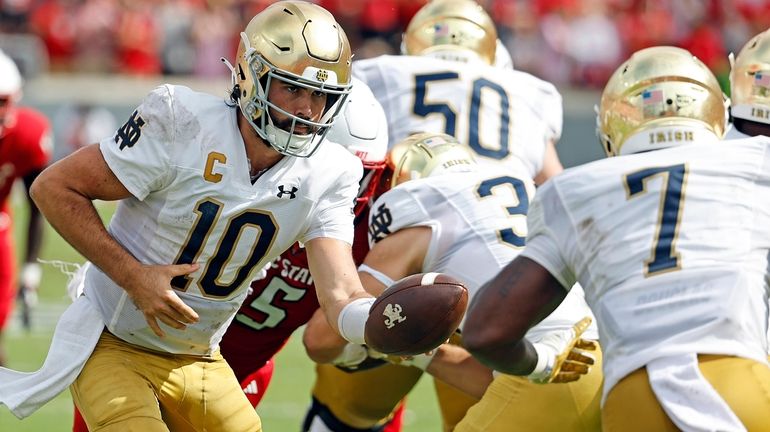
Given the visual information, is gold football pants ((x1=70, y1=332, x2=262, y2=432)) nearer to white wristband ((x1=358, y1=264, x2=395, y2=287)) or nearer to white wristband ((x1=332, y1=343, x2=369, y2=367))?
white wristband ((x1=358, y1=264, x2=395, y2=287))

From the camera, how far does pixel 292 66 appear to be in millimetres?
3605

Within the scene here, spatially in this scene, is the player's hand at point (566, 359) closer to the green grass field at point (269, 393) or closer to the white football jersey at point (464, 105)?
the white football jersey at point (464, 105)

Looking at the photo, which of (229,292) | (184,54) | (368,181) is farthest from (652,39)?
(229,292)

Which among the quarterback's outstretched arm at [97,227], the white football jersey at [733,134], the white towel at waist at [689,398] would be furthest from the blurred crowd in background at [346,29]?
the white towel at waist at [689,398]

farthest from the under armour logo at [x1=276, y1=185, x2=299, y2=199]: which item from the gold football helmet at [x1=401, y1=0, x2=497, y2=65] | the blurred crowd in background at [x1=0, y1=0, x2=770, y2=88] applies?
the blurred crowd in background at [x1=0, y1=0, x2=770, y2=88]

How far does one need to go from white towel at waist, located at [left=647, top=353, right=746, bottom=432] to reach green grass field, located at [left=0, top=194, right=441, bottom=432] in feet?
12.3

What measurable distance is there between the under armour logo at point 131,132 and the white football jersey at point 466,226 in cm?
91

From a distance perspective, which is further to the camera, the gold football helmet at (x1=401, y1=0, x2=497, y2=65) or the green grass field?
the green grass field

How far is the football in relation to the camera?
10.8 feet

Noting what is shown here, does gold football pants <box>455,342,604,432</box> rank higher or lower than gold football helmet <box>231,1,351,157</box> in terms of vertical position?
lower

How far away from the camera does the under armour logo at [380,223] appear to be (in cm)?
413

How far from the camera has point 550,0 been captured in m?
17.3

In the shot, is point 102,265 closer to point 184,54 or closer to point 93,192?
point 93,192

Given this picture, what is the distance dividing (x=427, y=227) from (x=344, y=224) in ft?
1.24
